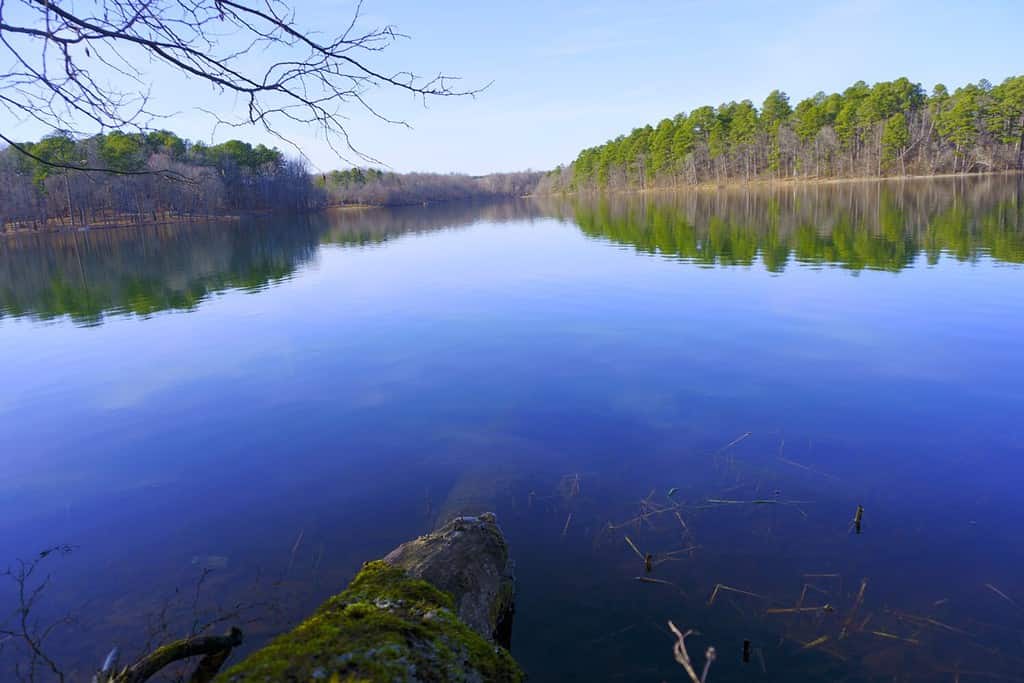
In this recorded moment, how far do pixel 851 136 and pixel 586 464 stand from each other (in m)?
89.0

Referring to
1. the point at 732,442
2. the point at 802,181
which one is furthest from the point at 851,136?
the point at 732,442

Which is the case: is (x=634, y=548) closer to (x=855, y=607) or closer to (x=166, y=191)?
(x=855, y=607)

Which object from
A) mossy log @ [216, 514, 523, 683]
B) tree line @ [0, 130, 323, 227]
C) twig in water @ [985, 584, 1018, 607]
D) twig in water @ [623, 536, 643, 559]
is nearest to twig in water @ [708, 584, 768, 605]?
twig in water @ [623, 536, 643, 559]

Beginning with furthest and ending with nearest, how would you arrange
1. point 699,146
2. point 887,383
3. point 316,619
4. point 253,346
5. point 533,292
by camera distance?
point 699,146
point 533,292
point 253,346
point 887,383
point 316,619

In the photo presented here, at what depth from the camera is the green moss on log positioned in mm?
2289

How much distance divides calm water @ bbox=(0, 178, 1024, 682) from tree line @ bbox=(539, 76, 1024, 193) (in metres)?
71.7

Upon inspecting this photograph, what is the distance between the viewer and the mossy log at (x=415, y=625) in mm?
2326

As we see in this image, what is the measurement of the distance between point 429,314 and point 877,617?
41.6 ft

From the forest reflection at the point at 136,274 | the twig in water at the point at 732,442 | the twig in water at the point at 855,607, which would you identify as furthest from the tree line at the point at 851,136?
the twig in water at the point at 855,607

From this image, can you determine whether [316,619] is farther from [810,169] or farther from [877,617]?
[810,169]

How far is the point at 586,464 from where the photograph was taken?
6.65 metres

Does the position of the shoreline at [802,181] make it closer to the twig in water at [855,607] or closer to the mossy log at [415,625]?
the twig in water at [855,607]

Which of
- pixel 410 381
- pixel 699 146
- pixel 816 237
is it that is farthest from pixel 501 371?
pixel 699 146

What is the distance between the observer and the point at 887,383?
8.53 m
